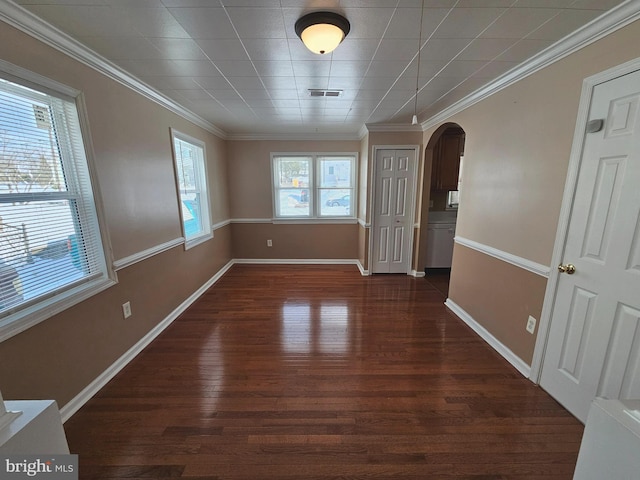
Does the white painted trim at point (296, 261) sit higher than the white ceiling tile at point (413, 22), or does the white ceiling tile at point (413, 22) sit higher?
the white ceiling tile at point (413, 22)

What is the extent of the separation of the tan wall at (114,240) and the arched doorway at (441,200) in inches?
137

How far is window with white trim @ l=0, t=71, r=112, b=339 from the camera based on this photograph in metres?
1.39

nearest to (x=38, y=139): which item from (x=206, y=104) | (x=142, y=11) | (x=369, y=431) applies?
(x=142, y=11)

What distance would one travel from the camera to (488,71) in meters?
2.10

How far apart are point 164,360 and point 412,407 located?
203cm

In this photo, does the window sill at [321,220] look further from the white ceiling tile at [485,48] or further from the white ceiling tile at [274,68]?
the white ceiling tile at [485,48]

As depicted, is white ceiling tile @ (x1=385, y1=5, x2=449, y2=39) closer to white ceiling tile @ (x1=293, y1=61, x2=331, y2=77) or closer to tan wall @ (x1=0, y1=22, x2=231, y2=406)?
white ceiling tile @ (x1=293, y1=61, x2=331, y2=77)

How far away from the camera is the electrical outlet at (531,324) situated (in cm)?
198

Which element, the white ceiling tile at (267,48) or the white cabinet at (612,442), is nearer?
the white cabinet at (612,442)

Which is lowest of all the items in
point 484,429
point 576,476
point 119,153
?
point 484,429

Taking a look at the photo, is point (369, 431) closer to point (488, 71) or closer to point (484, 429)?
point (484, 429)

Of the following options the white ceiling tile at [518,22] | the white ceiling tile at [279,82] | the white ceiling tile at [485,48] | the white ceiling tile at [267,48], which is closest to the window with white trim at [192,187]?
the white ceiling tile at [279,82]

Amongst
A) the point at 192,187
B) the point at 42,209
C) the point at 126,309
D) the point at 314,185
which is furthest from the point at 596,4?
the point at 192,187

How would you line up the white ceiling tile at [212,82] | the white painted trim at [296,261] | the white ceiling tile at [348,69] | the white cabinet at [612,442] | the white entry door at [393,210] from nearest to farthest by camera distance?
1. the white cabinet at [612,442]
2. the white ceiling tile at [348,69]
3. the white ceiling tile at [212,82]
4. the white entry door at [393,210]
5. the white painted trim at [296,261]
